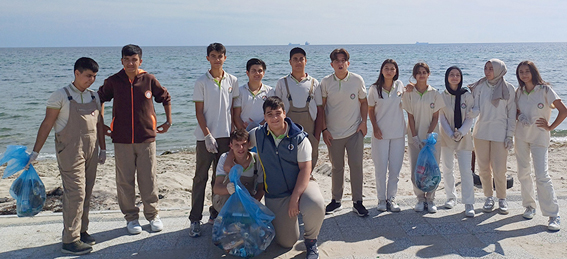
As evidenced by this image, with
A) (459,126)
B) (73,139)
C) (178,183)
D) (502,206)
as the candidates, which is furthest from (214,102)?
(502,206)

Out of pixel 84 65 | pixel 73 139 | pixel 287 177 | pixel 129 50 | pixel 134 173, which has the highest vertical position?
pixel 129 50

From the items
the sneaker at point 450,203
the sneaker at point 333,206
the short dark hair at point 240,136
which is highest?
the short dark hair at point 240,136

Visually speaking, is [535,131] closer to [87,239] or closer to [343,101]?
[343,101]

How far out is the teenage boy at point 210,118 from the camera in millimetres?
4410

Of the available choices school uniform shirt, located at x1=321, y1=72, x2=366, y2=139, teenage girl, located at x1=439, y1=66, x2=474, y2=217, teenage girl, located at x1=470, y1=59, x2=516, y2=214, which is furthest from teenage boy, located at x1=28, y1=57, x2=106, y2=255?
teenage girl, located at x1=470, y1=59, x2=516, y2=214

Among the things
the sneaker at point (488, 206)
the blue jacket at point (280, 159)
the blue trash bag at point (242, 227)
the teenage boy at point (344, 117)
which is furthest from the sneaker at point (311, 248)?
the sneaker at point (488, 206)

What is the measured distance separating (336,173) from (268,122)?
1507 millimetres

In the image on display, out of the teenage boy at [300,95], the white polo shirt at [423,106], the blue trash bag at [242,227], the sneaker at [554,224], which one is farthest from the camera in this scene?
the white polo shirt at [423,106]

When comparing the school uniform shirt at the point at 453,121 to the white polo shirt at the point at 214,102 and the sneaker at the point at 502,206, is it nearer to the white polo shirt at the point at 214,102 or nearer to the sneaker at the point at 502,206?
the sneaker at the point at 502,206

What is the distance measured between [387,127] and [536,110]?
1.56 metres

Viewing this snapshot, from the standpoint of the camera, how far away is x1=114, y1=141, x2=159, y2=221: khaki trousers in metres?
4.36

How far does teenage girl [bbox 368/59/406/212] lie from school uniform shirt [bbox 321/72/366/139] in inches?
8.1

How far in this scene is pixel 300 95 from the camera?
469cm

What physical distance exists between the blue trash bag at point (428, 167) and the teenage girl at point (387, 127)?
240 mm
